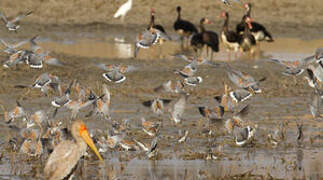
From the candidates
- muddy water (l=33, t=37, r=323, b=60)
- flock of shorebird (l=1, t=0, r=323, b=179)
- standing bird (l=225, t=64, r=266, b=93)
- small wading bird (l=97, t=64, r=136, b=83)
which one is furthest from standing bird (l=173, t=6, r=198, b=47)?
small wading bird (l=97, t=64, r=136, b=83)

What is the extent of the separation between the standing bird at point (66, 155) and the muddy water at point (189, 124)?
93 cm

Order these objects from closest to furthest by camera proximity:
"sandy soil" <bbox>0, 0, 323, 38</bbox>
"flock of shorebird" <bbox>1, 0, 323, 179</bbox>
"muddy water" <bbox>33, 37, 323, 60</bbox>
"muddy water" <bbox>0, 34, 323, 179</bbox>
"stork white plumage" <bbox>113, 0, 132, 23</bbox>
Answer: "muddy water" <bbox>0, 34, 323, 179</bbox>
"flock of shorebird" <bbox>1, 0, 323, 179</bbox>
"muddy water" <bbox>33, 37, 323, 60</bbox>
"stork white plumage" <bbox>113, 0, 132, 23</bbox>
"sandy soil" <bbox>0, 0, 323, 38</bbox>

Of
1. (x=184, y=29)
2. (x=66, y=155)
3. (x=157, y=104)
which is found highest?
(x=66, y=155)

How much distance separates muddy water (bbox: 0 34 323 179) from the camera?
9.84 m

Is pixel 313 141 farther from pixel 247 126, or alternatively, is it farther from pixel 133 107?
pixel 133 107

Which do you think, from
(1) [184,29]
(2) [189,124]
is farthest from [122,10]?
(2) [189,124]

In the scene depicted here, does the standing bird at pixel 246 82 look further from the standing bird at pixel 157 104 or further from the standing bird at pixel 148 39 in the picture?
the standing bird at pixel 148 39

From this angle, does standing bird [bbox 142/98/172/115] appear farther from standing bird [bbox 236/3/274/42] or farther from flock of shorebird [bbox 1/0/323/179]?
standing bird [bbox 236/3/274/42]

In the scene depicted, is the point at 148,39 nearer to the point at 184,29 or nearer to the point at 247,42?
the point at 247,42

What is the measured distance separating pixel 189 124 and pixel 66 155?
4.67 meters

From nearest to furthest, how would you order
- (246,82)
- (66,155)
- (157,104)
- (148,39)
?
(66,155) → (157,104) → (246,82) → (148,39)

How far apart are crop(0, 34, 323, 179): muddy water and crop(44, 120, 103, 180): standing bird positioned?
0.93 m

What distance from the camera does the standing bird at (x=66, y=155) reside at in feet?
27.6

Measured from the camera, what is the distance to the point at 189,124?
1298 centimetres
